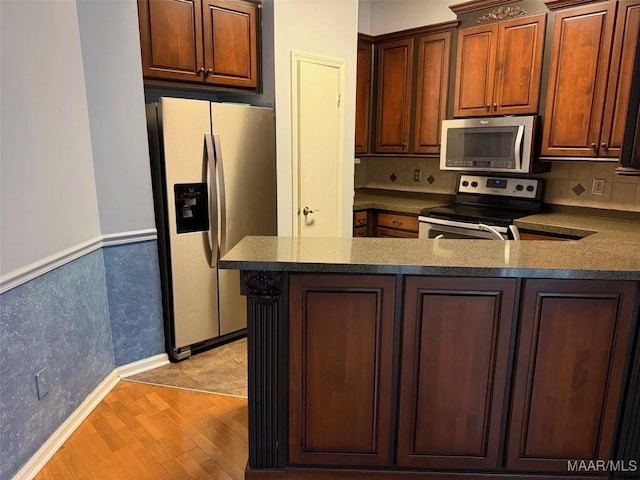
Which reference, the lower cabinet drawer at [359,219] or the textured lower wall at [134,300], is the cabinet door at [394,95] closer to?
the lower cabinet drawer at [359,219]

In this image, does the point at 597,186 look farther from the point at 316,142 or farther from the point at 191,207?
the point at 191,207

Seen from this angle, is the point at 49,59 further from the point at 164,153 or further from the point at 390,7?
the point at 390,7

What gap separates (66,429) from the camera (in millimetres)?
2133

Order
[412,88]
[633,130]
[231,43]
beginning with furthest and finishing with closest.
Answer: [412,88], [231,43], [633,130]

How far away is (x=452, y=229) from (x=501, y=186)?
23.4 inches

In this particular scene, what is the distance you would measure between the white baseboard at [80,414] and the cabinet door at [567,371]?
1977 mm

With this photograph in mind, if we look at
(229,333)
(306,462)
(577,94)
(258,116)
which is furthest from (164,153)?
(577,94)

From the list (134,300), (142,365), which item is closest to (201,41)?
(134,300)

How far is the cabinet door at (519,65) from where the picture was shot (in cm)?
313

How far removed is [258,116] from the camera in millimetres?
2982

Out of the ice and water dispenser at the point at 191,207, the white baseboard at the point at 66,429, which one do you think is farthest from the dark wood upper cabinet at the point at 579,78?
the white baseboard at the point at 66,429

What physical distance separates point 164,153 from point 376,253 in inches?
62.1

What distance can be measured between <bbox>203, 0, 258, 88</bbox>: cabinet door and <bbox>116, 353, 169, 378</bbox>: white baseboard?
1.82 m

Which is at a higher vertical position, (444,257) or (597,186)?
(597,186)
